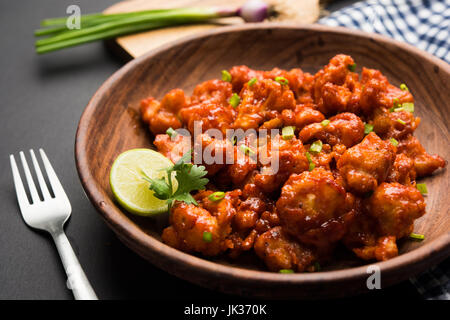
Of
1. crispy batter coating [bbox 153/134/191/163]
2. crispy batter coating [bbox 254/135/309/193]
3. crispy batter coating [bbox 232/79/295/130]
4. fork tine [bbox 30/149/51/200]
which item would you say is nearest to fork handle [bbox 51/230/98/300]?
fork tine [bbox 30/149/51/200]

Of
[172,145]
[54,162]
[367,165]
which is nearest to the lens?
[367,165]

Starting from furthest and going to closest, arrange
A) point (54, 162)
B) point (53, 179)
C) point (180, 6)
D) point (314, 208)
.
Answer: point (180, 6) < point (54, 162) < point (53, 179) < point (314, 208)

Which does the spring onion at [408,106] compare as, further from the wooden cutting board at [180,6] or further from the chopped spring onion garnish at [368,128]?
the wooden cutting board at [180,6]

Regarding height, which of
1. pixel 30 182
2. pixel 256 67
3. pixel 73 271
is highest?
pixel 256 67

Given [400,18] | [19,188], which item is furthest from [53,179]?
[400,18]

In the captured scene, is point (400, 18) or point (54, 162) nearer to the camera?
point (54, 162)

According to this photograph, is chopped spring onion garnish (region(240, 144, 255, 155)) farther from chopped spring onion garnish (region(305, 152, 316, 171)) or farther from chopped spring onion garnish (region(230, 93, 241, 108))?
chopped spring onion garnish (region(230, 93, 241, 108))

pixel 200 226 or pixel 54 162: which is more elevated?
pixel 200 226

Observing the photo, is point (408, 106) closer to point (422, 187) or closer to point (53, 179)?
point (422, 187)
